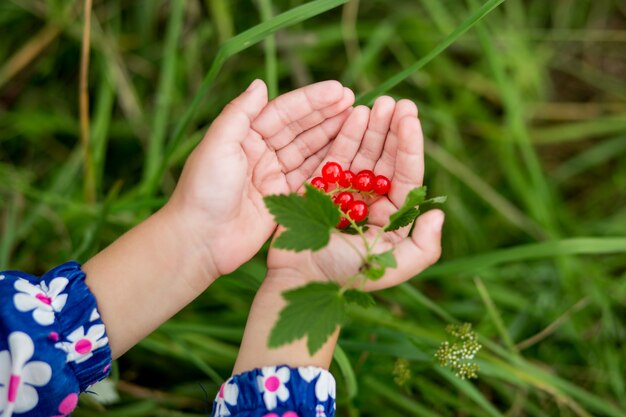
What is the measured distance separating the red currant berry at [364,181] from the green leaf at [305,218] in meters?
0.28

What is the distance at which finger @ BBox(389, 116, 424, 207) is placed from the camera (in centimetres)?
108

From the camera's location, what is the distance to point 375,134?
1159 millimetres

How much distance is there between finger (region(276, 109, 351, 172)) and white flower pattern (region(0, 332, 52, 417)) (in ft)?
1.67

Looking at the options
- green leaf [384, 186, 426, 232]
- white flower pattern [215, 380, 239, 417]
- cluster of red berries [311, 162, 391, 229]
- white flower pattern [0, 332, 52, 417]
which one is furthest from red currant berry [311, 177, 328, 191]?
white flower pattern [0, 332, 52, 417]

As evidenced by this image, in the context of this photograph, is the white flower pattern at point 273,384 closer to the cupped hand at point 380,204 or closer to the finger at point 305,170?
the cupped hand at point 380,204

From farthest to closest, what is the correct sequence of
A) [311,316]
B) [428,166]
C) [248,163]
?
[428,166] < [248,163] < [311,316]

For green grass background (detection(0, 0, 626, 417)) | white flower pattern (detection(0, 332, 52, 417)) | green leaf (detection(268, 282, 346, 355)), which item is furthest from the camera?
green grass background (detection(0, 0, 626, 417))

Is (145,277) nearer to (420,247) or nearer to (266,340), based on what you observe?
(266,340)

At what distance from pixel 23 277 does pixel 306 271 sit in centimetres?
46

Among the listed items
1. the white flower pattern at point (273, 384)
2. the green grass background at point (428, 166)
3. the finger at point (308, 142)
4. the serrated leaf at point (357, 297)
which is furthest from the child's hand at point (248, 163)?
the serrated leaf at point (357, 297)

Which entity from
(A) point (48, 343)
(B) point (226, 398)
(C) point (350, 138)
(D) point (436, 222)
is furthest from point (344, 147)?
(A) point (48, 343)

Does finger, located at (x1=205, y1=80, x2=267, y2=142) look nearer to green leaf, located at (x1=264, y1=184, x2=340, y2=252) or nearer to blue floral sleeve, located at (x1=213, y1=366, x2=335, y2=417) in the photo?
green leaf, located at (x1=264, y1=184, x2=340, y2=252)

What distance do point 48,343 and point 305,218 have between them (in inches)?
18.9

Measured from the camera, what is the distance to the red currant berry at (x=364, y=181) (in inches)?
43.6
